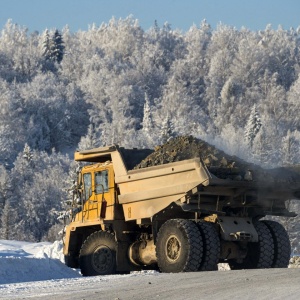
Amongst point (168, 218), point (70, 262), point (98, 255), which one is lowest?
point (70, 262)

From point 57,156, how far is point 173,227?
402ft

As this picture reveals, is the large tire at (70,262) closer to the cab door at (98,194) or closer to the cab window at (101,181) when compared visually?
the cab door at (98,194)

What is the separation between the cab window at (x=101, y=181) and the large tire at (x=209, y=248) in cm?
382

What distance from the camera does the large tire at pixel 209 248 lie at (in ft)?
68.7

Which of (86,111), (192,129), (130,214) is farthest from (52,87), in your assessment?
(130,214)

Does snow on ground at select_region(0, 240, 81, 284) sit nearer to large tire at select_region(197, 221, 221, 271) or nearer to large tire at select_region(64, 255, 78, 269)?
large tire at select_region(64, 255, 78, 269)

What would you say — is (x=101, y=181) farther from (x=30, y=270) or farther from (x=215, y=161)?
(x=215, y=161)

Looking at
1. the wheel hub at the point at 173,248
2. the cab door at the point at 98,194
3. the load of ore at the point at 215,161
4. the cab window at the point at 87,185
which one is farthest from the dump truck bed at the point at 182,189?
the cab window at the point at 87,185

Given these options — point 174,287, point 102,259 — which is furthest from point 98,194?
point 174,287

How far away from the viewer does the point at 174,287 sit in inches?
626

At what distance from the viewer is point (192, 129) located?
160000 millimetres

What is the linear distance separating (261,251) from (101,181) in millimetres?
4626

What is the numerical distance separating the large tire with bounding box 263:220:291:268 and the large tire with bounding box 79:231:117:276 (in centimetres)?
393

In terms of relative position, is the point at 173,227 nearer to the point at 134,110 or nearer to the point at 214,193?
the point at 214,193
